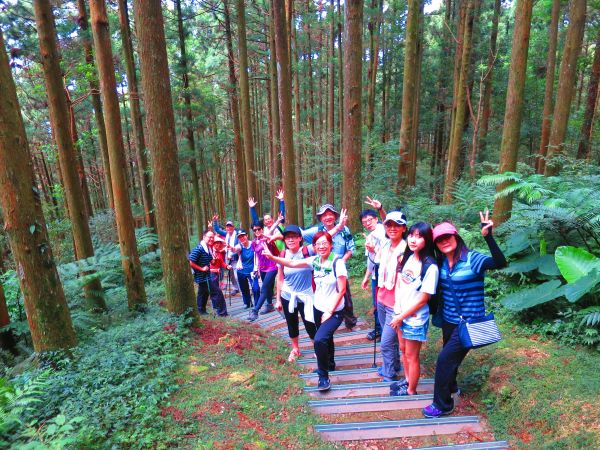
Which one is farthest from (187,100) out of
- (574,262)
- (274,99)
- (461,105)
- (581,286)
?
(581,286)

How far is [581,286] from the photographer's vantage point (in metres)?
4.00

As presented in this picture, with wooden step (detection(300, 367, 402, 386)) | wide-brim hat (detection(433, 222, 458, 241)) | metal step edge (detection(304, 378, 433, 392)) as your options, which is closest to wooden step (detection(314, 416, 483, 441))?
metal step edge (detection(304, 378, 433, 392))

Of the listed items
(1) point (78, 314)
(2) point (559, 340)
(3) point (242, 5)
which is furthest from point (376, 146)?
(1) point (78, 314)

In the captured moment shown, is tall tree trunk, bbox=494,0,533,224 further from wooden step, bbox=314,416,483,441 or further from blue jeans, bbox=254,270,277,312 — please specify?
blue jeans, bbox=254,270,277,312

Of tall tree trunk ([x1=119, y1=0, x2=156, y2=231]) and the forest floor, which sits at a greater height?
tall tree trunk ([x1=119, y1=0, x2=156, y2=231])

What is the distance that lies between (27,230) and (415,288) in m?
4.69

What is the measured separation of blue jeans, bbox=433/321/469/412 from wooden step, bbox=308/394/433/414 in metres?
0.28

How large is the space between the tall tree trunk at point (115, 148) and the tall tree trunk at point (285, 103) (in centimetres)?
470

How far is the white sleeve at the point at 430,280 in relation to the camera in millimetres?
3738

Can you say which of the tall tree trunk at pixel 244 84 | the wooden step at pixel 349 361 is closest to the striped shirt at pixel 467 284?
the wooden step at pixel 349 361

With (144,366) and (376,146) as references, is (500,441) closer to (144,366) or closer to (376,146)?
(144,366)

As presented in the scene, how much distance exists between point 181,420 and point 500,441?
128 inches

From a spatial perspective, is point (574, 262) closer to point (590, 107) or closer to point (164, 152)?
point (164, 152)

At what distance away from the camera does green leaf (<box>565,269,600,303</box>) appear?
392 centimetres
